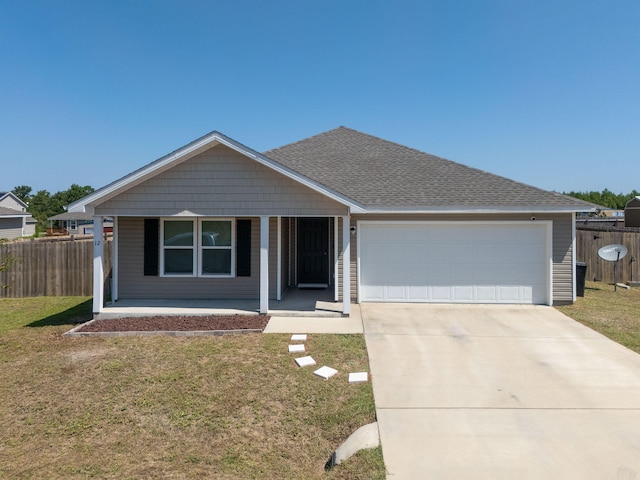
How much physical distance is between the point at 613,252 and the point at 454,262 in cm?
651

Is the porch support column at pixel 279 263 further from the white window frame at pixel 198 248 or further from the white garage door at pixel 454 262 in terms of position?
the white garage door at pixel 454 262

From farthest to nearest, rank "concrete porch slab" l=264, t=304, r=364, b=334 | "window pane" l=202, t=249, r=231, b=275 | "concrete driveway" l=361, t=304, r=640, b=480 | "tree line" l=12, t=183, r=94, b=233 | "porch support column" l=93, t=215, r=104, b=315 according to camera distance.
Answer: "tree line" l=12, t=183, r=94, b=233
"window pane" l=202, t=249, r=231, b=275
"porch support column" l=93, t=215, r=104, b=315
"concrete porch slab" l=264, t=304, r=364, b=334
"concrete driveway" l=361, t=304, r=640, b=480

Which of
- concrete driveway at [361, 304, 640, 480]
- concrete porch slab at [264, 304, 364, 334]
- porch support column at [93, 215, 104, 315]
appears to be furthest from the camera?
porch support column at [93, 215, 104, 315]

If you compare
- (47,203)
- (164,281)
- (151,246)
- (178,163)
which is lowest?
(164,281)

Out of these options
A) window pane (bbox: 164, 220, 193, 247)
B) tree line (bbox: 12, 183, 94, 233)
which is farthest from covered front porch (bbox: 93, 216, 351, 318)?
tree line (bbox: 12, 183, 94, 233)

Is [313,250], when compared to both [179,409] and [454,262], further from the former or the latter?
[179,409]

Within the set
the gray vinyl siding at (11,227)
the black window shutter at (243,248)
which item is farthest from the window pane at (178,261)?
the gray vinyl siding at (11,227)

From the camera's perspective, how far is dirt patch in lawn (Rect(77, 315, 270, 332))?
295 inches

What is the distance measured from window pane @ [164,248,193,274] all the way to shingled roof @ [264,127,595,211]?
366 centimetres

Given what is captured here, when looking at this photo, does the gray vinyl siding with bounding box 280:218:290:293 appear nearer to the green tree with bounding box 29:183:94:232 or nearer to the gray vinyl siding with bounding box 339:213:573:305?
the gray vinyl siding with bounding box 339:213:573:305

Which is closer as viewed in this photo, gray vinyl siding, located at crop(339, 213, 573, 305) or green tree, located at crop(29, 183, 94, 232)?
gray vinyl siding, located at crop(339, 213, 573, 305)

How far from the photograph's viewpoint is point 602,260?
13.3m

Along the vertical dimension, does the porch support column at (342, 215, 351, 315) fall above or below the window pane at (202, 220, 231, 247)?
below

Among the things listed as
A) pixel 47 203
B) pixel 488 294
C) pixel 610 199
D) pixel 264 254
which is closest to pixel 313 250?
pixel 264 254
